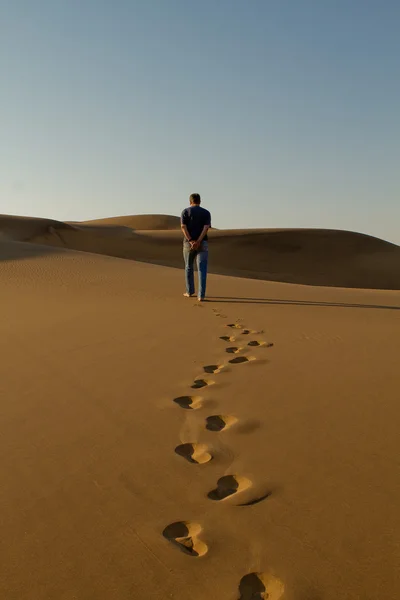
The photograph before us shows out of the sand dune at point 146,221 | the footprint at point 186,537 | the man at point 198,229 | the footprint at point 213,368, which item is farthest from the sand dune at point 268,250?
the sand dune at point 146,221

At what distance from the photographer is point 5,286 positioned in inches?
314

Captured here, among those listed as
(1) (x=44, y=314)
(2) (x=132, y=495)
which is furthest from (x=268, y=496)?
(1) (x=44, y=314)

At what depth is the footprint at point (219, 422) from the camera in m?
2.55

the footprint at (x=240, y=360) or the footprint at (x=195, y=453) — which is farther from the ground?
the footprint at (x=195, y=453)

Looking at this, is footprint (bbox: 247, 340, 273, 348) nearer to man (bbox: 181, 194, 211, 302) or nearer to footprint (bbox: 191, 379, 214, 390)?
footprint (bbox: 191, 379, 214, 390)

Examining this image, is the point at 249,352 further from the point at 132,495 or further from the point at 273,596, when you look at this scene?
the point at 273,596

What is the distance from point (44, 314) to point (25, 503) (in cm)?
417

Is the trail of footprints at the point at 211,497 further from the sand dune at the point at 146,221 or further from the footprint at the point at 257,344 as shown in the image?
the sand dune at the point at 146,221

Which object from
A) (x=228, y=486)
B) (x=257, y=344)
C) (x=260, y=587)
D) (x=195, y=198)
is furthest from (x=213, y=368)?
(x=195, y=198)

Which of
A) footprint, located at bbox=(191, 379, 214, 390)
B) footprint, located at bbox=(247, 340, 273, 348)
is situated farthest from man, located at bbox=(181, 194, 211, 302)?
footprint, located at bbox=(191, 379, 214, 390)

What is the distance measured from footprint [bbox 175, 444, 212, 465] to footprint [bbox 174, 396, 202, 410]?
1.69 feet

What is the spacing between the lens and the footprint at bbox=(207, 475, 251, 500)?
1.91 meters

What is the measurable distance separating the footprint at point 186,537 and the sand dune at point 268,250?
20.6 metres

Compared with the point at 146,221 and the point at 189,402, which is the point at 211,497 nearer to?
the point at 189,402
